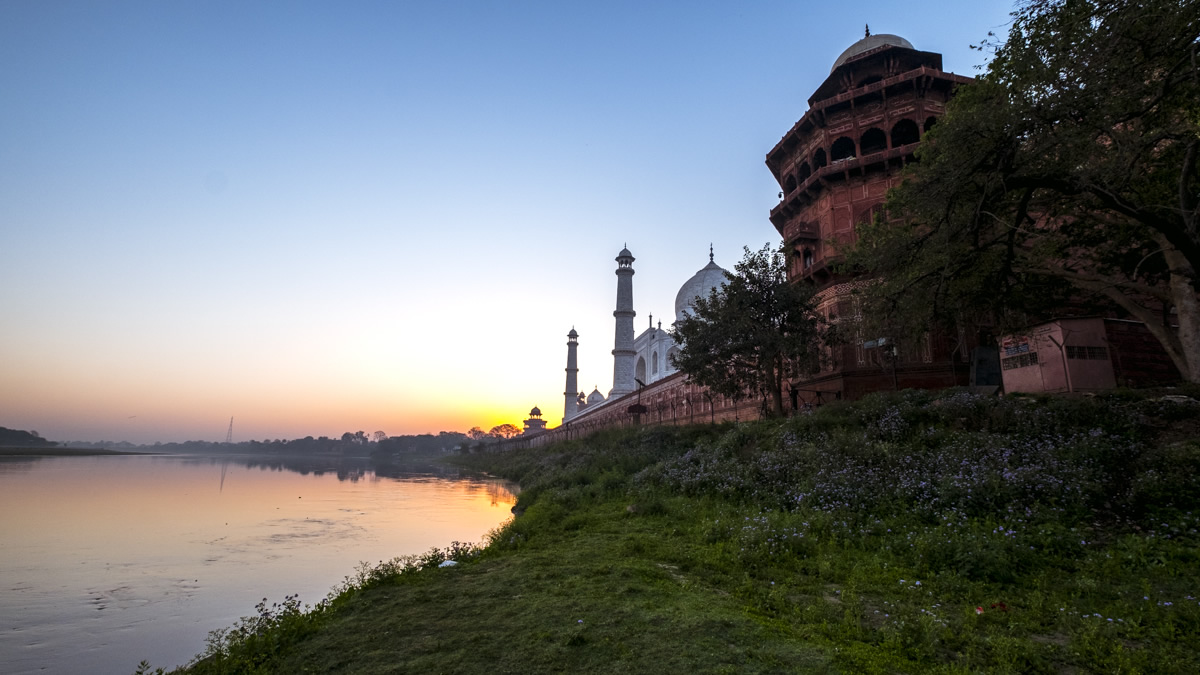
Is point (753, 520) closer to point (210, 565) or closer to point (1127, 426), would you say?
point (1127, 426)

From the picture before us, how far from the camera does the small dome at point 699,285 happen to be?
52188mm

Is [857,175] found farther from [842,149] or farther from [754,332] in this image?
[754,332]

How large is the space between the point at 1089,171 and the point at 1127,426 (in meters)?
4.37

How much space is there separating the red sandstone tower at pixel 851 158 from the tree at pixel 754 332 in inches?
50.7

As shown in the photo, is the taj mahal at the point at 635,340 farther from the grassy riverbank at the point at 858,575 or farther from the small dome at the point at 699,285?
the grassy riverbank at the point at 858,575

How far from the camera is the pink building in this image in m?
13.3

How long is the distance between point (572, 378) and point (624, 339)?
19146 millimetres

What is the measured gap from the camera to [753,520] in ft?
28.2

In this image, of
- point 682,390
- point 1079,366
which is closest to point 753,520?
point 1079,366

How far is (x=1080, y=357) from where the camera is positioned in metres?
13.3

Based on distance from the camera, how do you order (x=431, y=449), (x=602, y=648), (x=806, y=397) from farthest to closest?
1. (x=431, y=449)
2. (x=806, y=397)
3. (x=602, y=648)

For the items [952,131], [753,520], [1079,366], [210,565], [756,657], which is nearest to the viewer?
[756,657]

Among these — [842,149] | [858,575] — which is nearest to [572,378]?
[842,149]

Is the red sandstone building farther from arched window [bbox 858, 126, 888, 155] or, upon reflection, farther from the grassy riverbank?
the grassy riverbank
